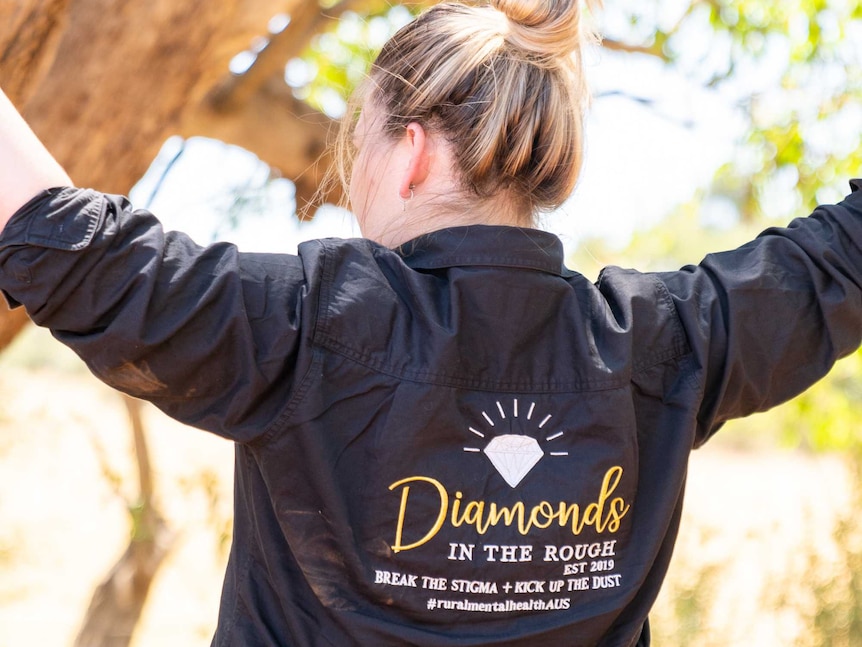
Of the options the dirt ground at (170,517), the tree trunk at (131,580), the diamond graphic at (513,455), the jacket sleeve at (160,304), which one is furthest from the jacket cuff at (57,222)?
the tree trunk at (131,580)

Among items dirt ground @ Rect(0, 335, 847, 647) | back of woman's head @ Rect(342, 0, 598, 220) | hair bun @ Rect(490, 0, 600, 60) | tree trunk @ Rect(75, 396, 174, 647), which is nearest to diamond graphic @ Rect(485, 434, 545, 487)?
back of woman's head @ Rect(342, 0, 598, 220)

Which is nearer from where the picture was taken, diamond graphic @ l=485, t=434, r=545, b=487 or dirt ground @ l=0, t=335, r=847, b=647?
diamond graphic @ l=485, t=434, r=545, b=487

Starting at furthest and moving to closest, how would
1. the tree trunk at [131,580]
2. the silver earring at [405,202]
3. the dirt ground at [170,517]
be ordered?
1. the dirt ground at [170,517]
2. the tree trunk at [131,580]
3. the silver earring at [405,202]

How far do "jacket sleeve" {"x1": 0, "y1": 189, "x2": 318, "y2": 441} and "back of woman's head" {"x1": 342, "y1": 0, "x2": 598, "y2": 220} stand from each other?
0.29 m

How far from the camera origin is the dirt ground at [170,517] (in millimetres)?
4688

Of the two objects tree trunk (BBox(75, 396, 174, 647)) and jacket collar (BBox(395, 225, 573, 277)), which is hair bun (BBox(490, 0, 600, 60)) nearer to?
jacket collar (BBox(395, 225, 573, 277))

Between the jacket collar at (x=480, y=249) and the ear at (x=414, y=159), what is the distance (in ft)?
0.25

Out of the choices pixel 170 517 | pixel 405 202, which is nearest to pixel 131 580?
pixel 170 517

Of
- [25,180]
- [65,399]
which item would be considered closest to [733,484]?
[65,399]

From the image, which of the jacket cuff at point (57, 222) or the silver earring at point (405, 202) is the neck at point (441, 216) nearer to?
the silver earring at point (405, 202)

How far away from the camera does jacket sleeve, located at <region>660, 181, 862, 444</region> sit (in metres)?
1.38

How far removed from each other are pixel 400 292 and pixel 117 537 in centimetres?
1222

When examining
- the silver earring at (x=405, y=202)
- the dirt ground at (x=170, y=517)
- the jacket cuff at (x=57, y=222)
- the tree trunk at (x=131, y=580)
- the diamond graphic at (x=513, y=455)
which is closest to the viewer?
the jacket cuff at (x=57, y=222)

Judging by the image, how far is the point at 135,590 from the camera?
4.16m
